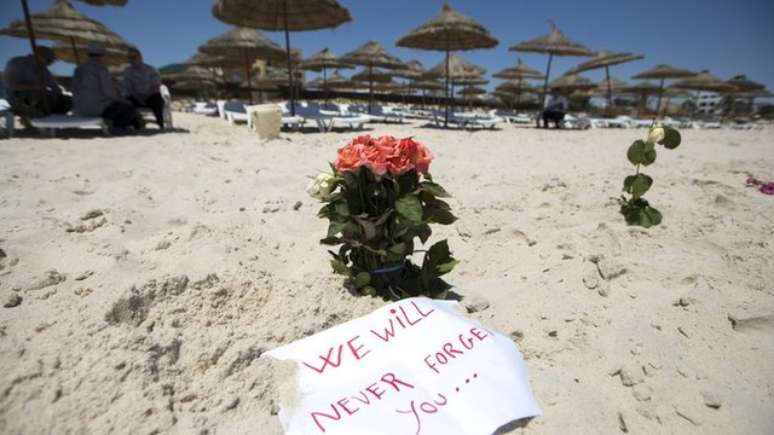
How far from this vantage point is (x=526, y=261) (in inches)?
72.6

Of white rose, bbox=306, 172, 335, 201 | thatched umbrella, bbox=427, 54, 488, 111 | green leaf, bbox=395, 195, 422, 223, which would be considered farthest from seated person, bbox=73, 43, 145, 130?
thatched umbrella, bbox=427, 54, 488, 111

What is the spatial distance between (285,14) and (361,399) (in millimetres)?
6797

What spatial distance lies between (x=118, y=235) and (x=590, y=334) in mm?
2134

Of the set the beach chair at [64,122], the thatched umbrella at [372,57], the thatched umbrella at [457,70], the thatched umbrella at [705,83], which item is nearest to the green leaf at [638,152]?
the beach chair at [64,122]

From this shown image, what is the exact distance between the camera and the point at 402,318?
3.98ft

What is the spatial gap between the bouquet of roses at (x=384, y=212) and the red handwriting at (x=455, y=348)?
287 mm

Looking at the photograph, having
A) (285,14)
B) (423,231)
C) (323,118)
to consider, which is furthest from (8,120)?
(423,231)

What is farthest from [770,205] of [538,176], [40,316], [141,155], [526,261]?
[141,155]

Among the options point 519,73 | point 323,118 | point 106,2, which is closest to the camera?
point 106,2

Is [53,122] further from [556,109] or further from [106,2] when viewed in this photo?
[556,109]

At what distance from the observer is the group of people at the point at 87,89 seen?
493 centimetres

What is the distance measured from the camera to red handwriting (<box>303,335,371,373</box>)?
41.8 inches

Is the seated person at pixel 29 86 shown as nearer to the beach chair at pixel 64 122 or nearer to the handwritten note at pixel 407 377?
the beach chair at pixel 64 122

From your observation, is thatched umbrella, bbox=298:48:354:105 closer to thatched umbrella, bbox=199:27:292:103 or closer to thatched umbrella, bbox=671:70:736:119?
thatched umbrella, bbox=199:27:292:103
